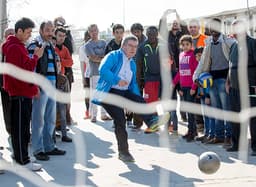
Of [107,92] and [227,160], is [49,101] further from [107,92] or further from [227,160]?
[227,160]

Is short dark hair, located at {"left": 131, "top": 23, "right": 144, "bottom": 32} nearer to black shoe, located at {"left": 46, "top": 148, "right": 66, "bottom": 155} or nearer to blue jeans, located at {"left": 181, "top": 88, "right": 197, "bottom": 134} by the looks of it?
blue jeans, located at {"left": 181, "top": 88, "right": 197, "bottom": 134}

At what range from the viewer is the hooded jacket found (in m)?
3.65

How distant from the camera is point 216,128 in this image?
4855mm

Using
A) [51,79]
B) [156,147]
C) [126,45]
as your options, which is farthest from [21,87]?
[156,147]

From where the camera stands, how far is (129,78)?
4246mm

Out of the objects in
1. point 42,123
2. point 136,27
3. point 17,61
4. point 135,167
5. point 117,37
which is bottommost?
point 135,167

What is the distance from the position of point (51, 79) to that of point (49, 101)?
21 centimetres

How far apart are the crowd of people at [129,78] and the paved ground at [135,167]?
0.14 m

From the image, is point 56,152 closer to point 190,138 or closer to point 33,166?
point 33,166

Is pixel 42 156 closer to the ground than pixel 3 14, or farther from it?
closer to the ground

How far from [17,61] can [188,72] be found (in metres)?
1.98

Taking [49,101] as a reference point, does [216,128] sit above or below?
below

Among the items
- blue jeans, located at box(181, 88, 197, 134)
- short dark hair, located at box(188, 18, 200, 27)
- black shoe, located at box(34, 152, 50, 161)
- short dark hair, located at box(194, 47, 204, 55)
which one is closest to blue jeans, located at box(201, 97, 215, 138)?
blue jeans, located at box(181, 88, 197, 134)

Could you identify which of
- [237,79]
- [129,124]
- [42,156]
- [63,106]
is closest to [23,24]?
[42,156]
